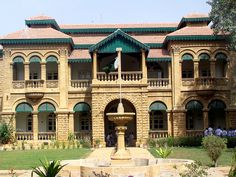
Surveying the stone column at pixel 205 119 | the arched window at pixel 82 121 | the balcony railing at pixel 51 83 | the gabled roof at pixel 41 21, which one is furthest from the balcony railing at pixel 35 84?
the stone column at pixel 205 119

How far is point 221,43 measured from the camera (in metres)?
33.6

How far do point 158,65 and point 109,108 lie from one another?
5.44m

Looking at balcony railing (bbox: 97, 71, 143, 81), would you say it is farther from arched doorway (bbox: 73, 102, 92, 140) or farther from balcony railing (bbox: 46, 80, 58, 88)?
balcony railing (bbox: 46, 80, 58, 88)

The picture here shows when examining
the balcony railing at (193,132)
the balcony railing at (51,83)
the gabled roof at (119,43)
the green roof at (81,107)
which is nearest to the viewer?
the gabled roof at (119,43)

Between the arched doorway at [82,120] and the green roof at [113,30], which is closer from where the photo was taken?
the arched doorway at [82,120]

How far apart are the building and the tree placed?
14.2 feet

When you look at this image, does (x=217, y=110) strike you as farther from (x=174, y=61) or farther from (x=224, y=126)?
(x=174, y=61)

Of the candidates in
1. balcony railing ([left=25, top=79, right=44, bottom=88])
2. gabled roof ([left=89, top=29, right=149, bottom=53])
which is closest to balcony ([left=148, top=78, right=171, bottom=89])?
gabled roof ([left=89, top=29, right=149, bottom=53])

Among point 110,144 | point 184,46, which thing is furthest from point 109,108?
point 184,46

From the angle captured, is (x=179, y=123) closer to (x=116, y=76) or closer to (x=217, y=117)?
(x=217, y=117)

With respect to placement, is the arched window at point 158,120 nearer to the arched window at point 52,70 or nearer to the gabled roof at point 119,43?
the gabled roof at point 119,43

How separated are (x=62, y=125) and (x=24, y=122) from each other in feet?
12.2

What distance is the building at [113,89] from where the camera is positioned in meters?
32.0

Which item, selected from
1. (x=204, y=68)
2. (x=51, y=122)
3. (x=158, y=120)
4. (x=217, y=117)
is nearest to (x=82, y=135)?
(x=51, y=122)
